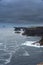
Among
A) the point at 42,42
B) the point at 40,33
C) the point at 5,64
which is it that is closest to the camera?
the point at 5,64

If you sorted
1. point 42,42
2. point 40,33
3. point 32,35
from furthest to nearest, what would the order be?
A: point 32,35, point 40,33, point 42,42

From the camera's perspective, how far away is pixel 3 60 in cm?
5916

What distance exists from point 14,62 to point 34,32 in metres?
110

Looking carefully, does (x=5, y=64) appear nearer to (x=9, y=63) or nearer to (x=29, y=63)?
(x=9, y=63)

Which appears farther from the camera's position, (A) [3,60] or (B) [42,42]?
(B) [42,42]

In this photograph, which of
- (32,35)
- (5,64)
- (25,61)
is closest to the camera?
(5,64)

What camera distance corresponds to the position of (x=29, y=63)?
182ft

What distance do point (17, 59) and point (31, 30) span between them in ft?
354

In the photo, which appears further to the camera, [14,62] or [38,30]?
[38,30]

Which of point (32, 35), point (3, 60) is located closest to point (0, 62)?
Result: point (3, 60)

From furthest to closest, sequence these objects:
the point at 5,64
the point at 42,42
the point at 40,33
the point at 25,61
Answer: the point at 40,33, the point at 42,42, the point at 25,61, the point at 5,64

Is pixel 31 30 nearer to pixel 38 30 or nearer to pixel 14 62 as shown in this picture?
pixel 38 30

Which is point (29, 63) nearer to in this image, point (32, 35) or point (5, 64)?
point (5, 64)

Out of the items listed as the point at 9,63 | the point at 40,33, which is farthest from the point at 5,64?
the point at 40,33
